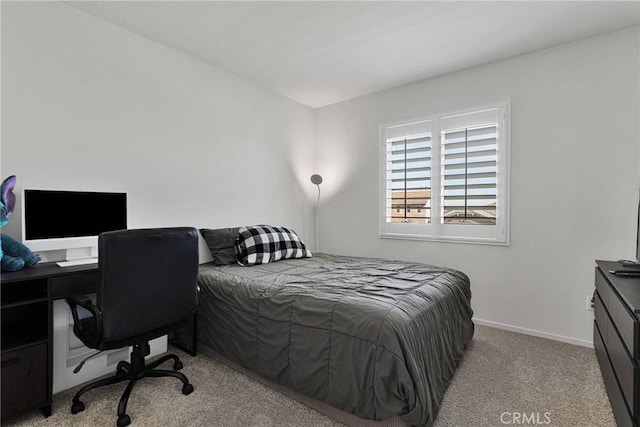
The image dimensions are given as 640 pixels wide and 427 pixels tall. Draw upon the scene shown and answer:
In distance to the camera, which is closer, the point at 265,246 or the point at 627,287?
the point at 627,287

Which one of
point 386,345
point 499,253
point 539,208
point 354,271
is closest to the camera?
point 386,345

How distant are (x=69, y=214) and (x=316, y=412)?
6.77ft

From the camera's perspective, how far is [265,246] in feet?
10.3

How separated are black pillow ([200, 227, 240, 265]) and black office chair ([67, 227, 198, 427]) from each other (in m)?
0.94

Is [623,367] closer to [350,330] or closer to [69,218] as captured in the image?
[350,330]

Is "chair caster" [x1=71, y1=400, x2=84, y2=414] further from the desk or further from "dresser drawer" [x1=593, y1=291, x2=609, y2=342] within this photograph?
"dresser drawer" [x1=593, y1=291, x2=609, y2=342]

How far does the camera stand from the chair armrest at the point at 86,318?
1724mm

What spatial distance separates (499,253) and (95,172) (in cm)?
365

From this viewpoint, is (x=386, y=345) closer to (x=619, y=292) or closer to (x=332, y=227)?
(x=619, y=292)

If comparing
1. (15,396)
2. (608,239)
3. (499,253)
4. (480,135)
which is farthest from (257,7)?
(608,239)

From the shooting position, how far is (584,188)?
278 centimetres

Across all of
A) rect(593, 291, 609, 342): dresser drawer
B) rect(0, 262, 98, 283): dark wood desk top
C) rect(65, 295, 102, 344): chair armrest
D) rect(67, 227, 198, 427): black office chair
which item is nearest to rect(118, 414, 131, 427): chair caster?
rect(67, 227, 198, 427): black office chair

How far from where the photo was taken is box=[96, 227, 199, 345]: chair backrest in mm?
1731

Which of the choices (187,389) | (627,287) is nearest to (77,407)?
(187,389)
